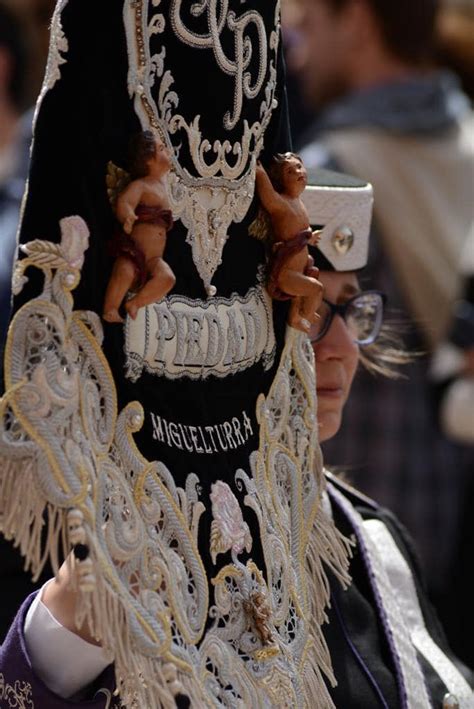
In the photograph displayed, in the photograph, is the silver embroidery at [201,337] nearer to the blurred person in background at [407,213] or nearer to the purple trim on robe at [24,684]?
the purple trim on robe at [24,684]

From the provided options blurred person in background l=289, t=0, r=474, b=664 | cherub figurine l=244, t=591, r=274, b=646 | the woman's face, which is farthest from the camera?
blurred person in background l=289, t=0, r=474, b=664

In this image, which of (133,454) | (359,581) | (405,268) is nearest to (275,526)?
(133,454)

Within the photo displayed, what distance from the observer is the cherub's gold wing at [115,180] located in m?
1.51

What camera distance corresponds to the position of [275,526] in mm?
1766

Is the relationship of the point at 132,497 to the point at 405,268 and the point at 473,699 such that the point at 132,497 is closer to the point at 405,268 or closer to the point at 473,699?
the point at 473,699

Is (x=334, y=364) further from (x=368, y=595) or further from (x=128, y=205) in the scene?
(x=128, y=205)

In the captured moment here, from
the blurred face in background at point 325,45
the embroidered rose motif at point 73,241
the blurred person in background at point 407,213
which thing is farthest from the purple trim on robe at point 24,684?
the blurred face in background at point 325,45

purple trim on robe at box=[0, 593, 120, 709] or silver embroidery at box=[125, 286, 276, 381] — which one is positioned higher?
silver embroidery at box=[125, 286, 276, 381]

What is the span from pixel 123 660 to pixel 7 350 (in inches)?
12.8

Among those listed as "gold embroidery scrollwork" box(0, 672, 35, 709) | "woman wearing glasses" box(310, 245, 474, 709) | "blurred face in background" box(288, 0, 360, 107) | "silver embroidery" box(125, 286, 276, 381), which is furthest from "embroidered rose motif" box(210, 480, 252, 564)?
"blurred face in background" box(288, 0, 360, 107)

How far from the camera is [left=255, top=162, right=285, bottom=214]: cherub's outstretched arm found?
5.72 feet

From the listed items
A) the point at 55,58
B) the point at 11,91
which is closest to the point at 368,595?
the point at 55,58

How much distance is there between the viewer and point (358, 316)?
2.34 metres

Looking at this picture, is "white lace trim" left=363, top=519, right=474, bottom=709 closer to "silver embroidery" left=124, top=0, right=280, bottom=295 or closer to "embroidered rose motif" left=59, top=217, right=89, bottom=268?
"silver embroidery" left=124, top=0, right=280, bottom=295
